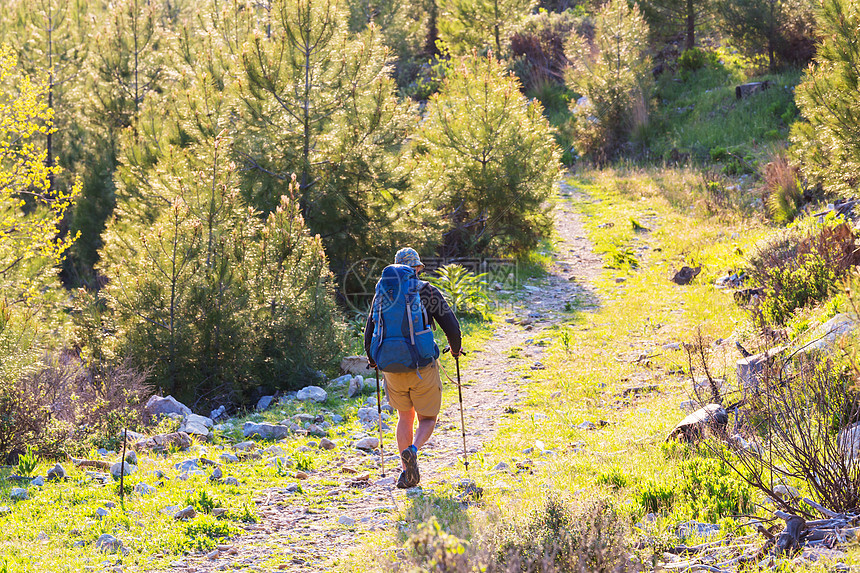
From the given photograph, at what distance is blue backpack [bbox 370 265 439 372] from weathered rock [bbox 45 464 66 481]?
112 inches

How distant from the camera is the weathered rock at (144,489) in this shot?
18.0ft

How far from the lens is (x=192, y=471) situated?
5.96 m

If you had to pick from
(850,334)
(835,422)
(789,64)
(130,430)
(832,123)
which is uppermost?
(789,64)

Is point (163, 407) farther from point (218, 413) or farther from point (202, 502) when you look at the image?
point (202, 502)

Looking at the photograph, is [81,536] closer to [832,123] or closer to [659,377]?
[659,377]

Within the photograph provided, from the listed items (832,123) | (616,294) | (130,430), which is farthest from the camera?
(616,294)

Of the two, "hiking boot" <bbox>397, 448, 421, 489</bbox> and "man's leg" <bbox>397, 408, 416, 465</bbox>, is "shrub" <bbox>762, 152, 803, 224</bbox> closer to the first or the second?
"man's leg" <bbox>397, 408, 416, 465</bbox>

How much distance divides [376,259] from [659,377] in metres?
6.24

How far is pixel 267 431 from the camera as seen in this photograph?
23.5ft

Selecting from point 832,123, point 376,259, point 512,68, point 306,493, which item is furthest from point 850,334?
point 512,68

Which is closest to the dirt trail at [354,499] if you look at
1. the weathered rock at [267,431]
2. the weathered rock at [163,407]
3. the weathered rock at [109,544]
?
the weathered rock at [109,544]

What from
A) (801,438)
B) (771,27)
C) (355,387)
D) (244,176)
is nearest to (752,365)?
(801,438)

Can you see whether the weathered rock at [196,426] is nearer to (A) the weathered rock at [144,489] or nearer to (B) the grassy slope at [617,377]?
(A) the weathered rock at [144,489]

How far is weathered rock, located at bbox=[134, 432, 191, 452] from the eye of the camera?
661 centimetres
